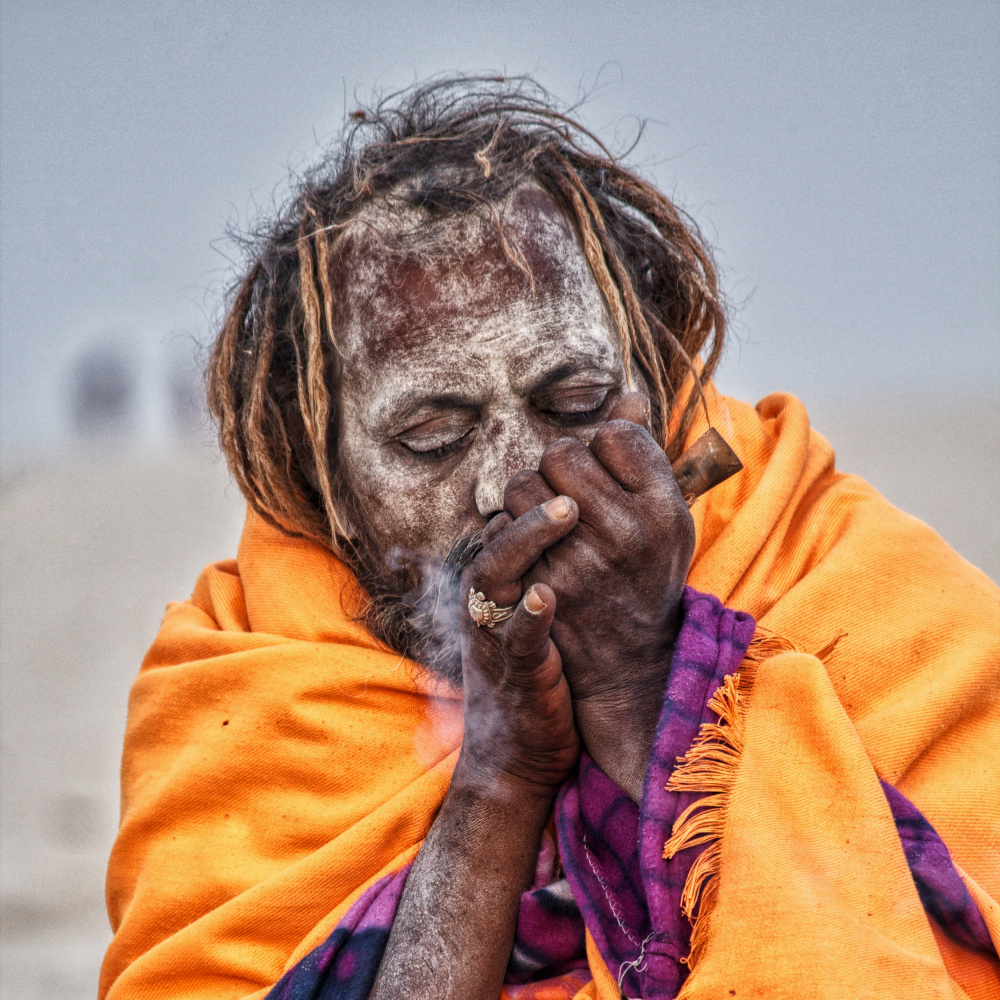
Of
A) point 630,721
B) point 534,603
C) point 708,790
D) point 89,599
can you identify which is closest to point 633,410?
point 534,603

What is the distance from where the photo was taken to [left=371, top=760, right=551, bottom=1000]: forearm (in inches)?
75.2

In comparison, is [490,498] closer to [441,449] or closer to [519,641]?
[441,449]

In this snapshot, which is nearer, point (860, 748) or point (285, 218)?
point (860, 748)

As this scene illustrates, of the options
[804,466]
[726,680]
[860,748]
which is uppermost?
[804,466]

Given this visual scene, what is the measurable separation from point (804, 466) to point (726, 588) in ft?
1.82

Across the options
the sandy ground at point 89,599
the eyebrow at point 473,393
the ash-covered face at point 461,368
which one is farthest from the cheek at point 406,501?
the sandy ground at point 89,599

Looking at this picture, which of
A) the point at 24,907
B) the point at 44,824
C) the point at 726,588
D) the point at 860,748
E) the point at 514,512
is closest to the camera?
the point at 860,748

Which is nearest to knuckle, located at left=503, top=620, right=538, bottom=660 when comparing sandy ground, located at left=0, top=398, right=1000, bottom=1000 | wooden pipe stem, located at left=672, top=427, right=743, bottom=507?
wooden pipe stem, located at left=672, top=427, right=743, bottom=507

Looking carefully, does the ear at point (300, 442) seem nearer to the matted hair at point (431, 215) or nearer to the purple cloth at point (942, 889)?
the matted hair at point (431, 215)

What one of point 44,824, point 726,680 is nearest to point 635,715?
point 726,680

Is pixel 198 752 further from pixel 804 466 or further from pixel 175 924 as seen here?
pixel 804 466

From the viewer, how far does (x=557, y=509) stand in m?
1.73

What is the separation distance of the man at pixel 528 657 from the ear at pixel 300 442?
14 millimetres

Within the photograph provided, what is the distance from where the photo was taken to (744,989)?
151cm
